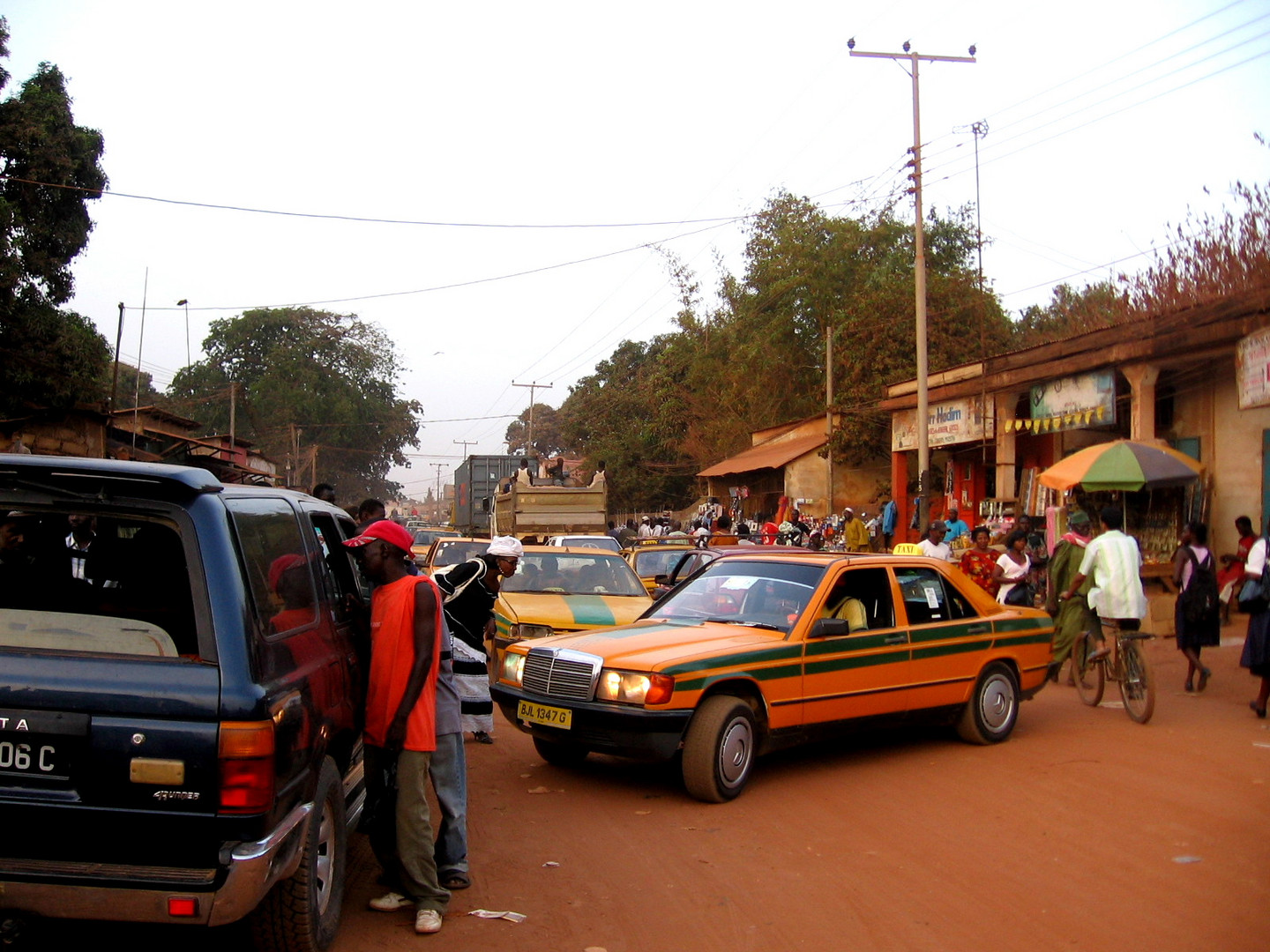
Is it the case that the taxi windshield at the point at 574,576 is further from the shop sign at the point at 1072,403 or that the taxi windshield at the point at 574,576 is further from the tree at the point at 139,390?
the tree at the point at 139,390

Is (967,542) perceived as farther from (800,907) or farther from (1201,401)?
(800,907)

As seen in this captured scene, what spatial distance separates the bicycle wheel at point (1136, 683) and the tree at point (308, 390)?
2118 inches

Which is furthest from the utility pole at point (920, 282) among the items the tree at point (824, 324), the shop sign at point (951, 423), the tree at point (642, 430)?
the tree at point (642, 430)

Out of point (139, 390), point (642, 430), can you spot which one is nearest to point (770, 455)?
point (642, 430)

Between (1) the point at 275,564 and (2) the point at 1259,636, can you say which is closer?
(1) the point at 275,564

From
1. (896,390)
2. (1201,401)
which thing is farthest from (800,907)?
(896,390)

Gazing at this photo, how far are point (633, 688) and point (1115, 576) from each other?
17.3 feet

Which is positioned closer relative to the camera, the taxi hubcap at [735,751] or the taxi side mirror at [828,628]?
the taxi hubcap at [735,751]

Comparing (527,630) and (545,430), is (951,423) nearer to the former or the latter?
(527,630)

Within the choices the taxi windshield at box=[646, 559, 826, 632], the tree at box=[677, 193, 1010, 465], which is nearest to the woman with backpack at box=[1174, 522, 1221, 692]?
the taxi windshield at box=[646, 559, 826, 632]

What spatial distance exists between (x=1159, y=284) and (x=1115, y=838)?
14.5 metres

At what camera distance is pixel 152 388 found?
216ft

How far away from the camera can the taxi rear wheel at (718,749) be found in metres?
6.38

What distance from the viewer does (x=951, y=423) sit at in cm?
2088
